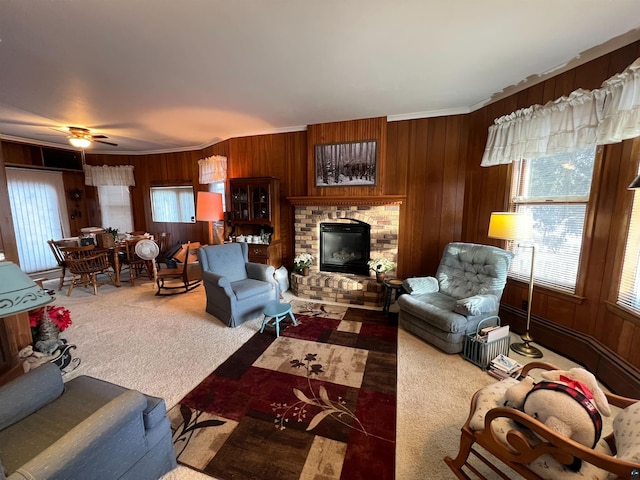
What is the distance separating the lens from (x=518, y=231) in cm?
241

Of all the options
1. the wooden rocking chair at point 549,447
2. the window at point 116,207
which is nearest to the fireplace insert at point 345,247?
the wooden rocking chair at point 549,447

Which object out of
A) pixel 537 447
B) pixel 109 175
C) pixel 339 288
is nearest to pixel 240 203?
pixel 339 288

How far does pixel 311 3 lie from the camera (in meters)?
1.61

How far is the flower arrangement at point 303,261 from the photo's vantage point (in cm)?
419

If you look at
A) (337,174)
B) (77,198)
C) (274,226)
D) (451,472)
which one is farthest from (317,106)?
(77,198)

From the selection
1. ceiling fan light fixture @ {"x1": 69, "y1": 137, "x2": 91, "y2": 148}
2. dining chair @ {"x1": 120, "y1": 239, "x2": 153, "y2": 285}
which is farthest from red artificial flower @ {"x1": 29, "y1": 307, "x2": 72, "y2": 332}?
ceiling fan light fixture @ {"x1": 69, "y1": 137, "x2": 91, "y2": 148}

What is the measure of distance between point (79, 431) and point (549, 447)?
187 centimetres

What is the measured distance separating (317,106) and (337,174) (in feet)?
3.39

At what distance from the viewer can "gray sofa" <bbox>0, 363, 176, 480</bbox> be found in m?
0.94

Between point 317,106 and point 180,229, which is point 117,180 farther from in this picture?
point 317,106

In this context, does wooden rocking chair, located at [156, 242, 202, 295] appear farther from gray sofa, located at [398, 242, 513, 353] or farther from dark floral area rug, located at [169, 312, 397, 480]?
gray sofa, located at [398, 242, 513, 353]

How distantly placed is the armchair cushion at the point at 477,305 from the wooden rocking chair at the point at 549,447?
44.9 inches

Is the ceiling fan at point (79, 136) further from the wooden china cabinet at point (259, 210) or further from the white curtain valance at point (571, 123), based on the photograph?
the white curtain valance at point (571, 123)

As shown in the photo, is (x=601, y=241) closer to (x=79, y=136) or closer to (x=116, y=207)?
(x=79, y=136)
